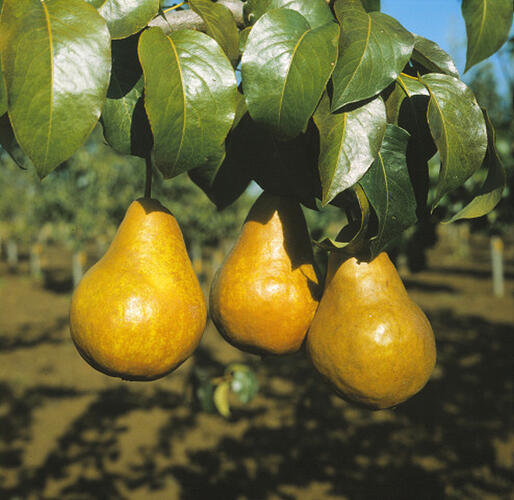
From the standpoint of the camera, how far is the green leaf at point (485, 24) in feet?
2.61

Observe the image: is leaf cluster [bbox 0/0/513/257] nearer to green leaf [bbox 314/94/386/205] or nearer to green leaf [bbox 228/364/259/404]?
green leaf [bbox 314/94/386/205]

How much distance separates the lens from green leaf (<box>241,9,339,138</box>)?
0.75 m

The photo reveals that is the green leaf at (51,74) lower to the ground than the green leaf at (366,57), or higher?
lower

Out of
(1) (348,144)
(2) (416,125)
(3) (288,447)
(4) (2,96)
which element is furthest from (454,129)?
(3) (288,447)

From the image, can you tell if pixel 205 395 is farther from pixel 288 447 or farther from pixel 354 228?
pixel 354 228

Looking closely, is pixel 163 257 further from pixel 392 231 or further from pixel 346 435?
pixel 346 435

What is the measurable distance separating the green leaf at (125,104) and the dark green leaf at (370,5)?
17.5 inches

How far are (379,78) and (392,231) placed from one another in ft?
0.84

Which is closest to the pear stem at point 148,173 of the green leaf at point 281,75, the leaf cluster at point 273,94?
the leaf cluster at point 273,94

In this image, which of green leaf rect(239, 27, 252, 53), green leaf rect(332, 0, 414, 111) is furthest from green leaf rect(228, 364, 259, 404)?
green leaf rect(332, 0, 414, 111)

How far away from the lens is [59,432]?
689cm

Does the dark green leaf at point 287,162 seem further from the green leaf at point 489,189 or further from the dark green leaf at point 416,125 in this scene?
the green leaf at point 489,189

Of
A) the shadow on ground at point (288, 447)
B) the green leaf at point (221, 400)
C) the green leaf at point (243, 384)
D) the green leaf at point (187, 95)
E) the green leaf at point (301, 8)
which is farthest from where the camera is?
the shadow on ground at point (288, 447)

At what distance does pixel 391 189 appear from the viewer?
33.3 inches
